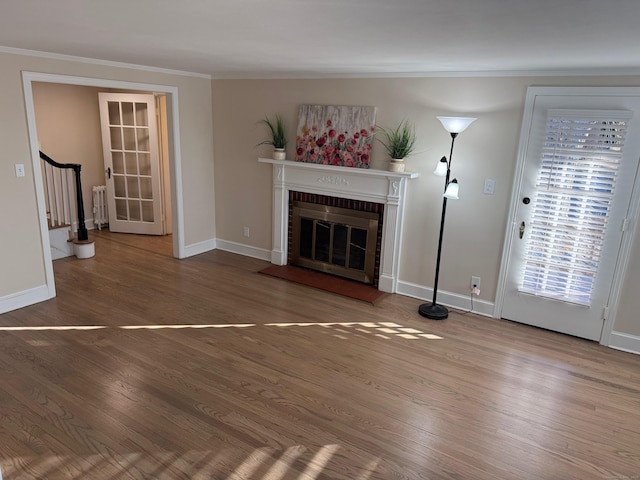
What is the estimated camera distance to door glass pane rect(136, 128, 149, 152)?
6.04m

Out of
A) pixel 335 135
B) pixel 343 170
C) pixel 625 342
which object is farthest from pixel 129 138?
pixel 625 342

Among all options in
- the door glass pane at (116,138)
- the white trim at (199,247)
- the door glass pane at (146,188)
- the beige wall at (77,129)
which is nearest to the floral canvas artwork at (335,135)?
the white trim at (199,247)

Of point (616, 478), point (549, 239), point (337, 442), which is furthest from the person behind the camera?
point (549, 239)

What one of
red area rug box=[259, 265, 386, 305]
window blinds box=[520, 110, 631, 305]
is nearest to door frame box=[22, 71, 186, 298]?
red area rug box=[259, 265, 386, 305]

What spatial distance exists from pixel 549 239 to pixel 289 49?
2.59m

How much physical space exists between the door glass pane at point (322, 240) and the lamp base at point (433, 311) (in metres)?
1.28

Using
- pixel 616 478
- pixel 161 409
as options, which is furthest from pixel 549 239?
pixel 161 409

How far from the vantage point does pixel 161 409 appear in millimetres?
2648

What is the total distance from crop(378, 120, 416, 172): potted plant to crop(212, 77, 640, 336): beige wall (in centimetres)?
7

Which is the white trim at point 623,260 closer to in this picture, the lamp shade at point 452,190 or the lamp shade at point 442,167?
the lamp shade at point 452,190

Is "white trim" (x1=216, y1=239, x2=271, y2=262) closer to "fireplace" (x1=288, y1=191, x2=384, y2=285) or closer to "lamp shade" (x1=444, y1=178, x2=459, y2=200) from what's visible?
"fireplace" (x1=288, y1=191, x2=384, y2=285)

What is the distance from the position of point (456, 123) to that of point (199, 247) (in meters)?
3.49

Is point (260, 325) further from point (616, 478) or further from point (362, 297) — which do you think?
point (616, 478)

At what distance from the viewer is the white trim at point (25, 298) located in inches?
151
